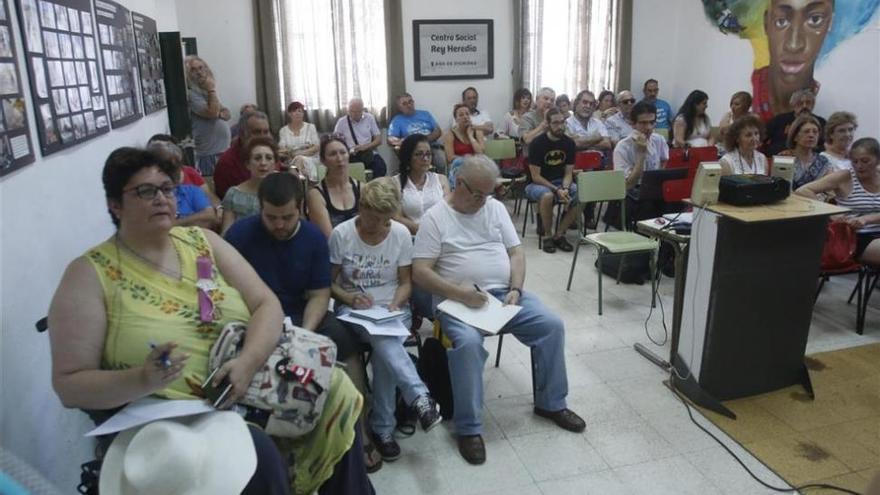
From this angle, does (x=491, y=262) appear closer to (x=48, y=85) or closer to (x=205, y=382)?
(x=205, y=382)

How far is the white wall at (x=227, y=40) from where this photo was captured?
6.09 metres

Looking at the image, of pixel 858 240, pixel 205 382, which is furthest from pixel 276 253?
pixel 858 240

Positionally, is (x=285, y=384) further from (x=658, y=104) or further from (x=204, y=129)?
(x=658, y=104)

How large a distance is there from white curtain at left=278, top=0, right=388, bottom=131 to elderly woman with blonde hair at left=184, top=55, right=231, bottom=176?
1647mm

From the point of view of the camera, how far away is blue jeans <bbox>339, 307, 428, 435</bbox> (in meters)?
2.13

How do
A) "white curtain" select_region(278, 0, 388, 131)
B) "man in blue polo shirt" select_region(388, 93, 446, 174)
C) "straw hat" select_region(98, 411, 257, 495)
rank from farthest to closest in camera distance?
1. "man in blue polo shirt" select_region(388, 93, 446, 174)
2. "white curtain" select_region(278, 0, 388, 131)
3. "straw hat" select_region(98, 411, 257, 495)

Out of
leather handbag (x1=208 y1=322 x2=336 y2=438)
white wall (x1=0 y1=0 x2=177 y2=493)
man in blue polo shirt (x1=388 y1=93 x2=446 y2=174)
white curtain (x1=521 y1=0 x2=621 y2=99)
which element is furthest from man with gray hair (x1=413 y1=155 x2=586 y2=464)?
white curtain (x1=521 y1=0 x2=621 y2=99)

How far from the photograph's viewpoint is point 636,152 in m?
4.63

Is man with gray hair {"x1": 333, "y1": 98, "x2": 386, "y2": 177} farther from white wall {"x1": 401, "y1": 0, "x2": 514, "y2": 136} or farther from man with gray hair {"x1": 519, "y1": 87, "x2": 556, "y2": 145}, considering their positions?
man with gray hair {"x1": 519, "y1": 87, "x2": 556, "y2": 145}

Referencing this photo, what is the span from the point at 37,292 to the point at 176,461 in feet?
2.62

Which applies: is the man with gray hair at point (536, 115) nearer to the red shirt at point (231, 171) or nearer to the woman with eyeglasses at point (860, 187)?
the woman with eyeglasses at point (860, 187)

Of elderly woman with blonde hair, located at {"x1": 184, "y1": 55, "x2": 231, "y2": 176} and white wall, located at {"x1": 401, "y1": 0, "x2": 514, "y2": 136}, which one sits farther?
white wall, located at {"x1": 401, "y1": 0, "x2": 514, "y2": 136}

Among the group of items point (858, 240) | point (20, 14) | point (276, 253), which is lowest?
point (858, 240)

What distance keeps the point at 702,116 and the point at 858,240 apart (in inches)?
128
